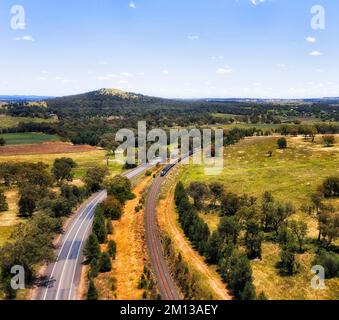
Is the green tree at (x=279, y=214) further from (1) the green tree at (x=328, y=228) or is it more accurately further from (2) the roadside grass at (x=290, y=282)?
(2) the roadside grass at (x=290, y=282)

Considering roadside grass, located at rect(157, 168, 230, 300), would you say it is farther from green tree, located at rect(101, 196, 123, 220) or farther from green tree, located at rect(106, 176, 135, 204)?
green tree, located at rect(101, 196, 123, 220)

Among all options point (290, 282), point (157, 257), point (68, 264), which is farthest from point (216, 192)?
point (68, 264)

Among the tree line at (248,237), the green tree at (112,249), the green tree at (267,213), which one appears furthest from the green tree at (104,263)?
the green tree at (267,213)

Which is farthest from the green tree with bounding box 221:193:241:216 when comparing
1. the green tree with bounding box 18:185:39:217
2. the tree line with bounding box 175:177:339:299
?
the green tree with bounding box 18:185:39:217
